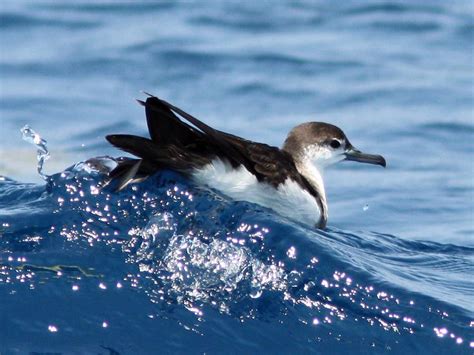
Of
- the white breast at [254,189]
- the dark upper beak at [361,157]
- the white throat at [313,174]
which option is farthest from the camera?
the dark upper beak at [361,157]

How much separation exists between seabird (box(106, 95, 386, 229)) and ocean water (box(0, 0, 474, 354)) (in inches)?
4.7

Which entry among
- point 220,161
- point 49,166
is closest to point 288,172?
point 220,161

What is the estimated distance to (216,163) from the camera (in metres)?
7.59

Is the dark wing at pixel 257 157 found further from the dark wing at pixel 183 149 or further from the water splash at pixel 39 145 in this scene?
the water splash at pixel 39 145

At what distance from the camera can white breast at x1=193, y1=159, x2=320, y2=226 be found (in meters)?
7.62

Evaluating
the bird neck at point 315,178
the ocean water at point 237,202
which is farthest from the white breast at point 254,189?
the bird neck at point 315,178

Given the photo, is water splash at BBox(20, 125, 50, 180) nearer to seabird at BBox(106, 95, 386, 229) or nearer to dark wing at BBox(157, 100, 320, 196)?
seabird at BBox(106, 95, 386, 229)

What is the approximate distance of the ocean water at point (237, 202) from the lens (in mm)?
6840

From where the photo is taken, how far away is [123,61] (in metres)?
15.9

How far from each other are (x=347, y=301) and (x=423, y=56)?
992 cm

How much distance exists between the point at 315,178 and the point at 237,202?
129cm

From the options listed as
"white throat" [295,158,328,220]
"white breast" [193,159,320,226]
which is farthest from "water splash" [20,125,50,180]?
"white throat" [295,158,328,220]

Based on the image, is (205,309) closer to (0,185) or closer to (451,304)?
(451,304)

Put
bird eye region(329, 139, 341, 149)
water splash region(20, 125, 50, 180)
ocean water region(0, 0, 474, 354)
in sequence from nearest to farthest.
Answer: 1. ocean water region(0, 0, 474, 354)
2. water splash region(20, 125, 50, 180)
3. bird eye region(329, 139, 341, 149)
